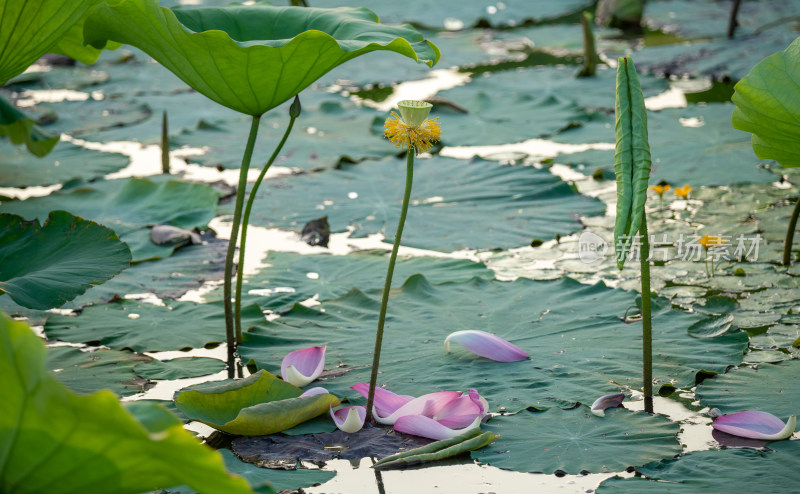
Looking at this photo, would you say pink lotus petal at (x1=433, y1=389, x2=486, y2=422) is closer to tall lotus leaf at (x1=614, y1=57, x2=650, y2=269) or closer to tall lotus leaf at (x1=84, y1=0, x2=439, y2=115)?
tall lotus leaf at (x1=614, y1=57, x2=650, y2=269)

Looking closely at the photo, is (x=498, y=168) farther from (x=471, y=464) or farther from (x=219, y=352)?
(x=471, y=464)

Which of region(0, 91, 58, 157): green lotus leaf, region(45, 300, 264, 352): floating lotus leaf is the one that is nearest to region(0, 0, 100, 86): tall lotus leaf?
region(45, 300, 264, 352): floating lotus leaf

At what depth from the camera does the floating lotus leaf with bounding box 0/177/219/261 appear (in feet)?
10.1

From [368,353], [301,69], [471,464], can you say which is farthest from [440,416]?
[301,69]

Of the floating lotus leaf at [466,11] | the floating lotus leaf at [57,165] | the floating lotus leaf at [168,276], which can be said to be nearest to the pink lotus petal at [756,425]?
the floating lotus leaf at [168,276]

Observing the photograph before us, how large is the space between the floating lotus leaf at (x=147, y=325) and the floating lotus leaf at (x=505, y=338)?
159mm

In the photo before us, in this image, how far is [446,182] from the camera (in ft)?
11.3

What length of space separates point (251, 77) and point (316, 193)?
146 cm

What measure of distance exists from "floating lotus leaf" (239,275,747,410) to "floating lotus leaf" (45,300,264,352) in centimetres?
16

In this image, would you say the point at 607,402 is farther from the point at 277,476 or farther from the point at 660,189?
the point at 660,189

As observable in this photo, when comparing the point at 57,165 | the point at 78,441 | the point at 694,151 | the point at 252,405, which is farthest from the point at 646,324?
the point at 57,165

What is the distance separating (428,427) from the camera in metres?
1.75

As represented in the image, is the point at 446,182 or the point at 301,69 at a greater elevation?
the point at 301,69

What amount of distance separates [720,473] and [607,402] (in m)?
0.28
